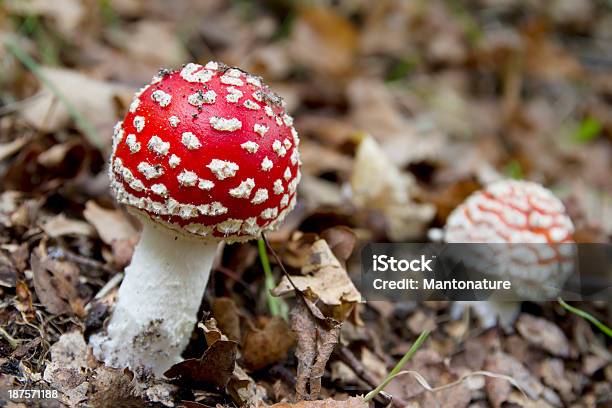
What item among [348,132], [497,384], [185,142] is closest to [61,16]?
[348,132]

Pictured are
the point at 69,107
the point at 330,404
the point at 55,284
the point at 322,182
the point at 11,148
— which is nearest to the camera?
the point at 330,404

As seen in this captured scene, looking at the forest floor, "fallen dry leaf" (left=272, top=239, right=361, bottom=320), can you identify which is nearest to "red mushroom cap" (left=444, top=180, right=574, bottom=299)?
the forest floor

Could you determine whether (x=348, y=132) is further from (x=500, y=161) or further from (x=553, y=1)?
(x=553, y=1)

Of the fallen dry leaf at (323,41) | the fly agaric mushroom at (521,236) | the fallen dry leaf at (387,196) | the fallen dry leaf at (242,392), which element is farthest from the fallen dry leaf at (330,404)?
the fallen dry leaf at (323,41)

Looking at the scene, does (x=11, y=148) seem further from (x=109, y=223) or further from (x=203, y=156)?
(x=203, y=156)

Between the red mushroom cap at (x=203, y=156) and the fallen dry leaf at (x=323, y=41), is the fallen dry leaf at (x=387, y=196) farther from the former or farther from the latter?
the fallen dry leaf at (x=323, y=41)

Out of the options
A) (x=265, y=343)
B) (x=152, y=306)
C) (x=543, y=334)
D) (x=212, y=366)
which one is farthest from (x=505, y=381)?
(x=152, y=306)
